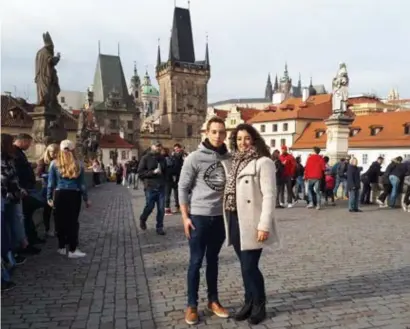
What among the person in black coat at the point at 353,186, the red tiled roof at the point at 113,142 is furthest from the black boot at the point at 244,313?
the red tiled roof at the point at 113,142

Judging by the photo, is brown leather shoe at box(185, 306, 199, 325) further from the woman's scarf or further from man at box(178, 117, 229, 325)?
the woman's scarf

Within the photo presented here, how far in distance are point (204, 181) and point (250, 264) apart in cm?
89

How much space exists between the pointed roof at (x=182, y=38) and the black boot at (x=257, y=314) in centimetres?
8727

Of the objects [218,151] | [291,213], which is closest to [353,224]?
[291,213]

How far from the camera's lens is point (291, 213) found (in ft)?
39.5

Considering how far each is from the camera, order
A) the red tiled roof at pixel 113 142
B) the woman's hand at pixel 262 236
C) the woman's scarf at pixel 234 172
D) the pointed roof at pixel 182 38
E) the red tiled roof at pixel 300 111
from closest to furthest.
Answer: the woman's hand at pixel 262 236 → the woman's scarf at pixel 234 172 → the red tiled roof at pixel 300 111 → the red tiled roof at pixel 113 142 → the pointed roof at pixel 182 38

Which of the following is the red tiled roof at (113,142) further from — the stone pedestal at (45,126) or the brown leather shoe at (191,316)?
the brown leather shoe at (191,316)

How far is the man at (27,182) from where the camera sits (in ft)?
22.5

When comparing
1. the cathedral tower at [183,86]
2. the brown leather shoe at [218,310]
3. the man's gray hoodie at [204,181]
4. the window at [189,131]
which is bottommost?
the brown leather shoe at [218,310]

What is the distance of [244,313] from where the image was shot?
422cm

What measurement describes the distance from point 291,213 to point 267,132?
53.1 m

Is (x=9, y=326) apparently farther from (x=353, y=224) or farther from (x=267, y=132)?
(x=267, y=132)

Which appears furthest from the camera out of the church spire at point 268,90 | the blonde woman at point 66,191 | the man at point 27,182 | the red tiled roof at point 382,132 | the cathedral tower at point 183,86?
the church spire at point 268,90

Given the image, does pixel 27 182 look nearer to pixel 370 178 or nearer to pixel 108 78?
pixel 370 178
